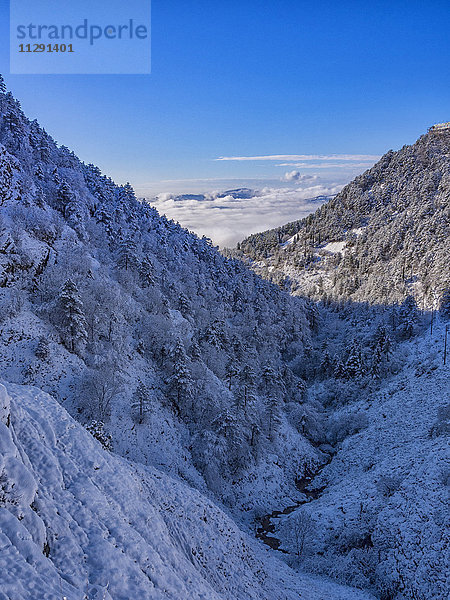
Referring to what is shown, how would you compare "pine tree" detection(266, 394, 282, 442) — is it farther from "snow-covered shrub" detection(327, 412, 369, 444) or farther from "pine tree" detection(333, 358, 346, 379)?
"pine tree" detection(333, 358, 346, 379)

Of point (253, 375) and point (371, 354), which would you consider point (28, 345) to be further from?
point (371, 354)

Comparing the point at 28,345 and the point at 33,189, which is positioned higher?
the point at 33,189

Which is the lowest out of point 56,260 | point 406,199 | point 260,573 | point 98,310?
point 260,573

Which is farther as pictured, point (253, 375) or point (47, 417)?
point (253, 375)

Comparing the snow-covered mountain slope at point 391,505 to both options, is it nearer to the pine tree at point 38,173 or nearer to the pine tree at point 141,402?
the pine tree at point 141,402

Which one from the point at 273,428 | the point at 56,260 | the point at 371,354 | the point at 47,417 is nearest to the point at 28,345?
the point at 56,260

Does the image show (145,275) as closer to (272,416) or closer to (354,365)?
(272,416)

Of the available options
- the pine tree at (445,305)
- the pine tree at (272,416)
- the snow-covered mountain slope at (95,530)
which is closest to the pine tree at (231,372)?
the pine tree at (272,416)
